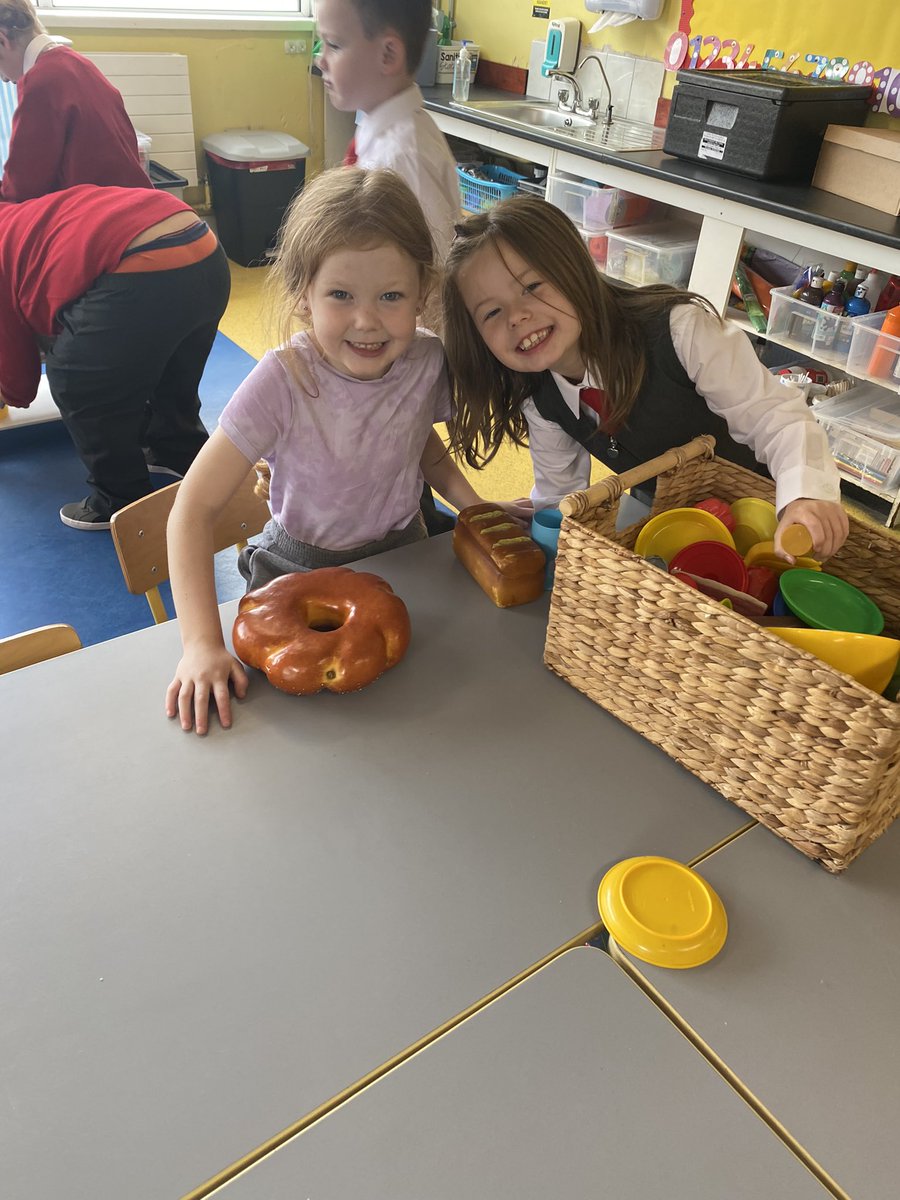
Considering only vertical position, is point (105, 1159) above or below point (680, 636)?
below

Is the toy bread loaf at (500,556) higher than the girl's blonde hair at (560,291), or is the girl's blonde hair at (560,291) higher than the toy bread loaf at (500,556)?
the girl's blonde hair at (560,291)

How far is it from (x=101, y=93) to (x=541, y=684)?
1.97m

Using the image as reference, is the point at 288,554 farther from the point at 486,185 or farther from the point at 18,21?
the point at 486,185

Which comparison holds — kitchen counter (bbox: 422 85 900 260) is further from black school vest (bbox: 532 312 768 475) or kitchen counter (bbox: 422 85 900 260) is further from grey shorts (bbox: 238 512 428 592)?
grey shorts (bbox: 238 512 428 592)

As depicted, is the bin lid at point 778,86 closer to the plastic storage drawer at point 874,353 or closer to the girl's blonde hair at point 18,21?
the plastic storage drawer at point 874,353

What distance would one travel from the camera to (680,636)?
29.0 inches

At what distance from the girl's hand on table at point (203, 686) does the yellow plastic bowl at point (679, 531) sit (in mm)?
440

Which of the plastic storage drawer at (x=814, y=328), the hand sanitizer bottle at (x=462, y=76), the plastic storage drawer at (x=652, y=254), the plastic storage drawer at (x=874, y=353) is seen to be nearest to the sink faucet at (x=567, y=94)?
the hand sanitizer bottle at (x=462, y=76)

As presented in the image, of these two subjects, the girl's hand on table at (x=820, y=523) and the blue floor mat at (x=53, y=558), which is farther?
the blue floor mat at (x=53, y=558)

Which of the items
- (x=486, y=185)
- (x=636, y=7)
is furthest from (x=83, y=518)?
(x=636, y=7)

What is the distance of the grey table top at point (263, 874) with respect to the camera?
54 centimetres

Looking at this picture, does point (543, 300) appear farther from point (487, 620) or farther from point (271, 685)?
point (271, 685)

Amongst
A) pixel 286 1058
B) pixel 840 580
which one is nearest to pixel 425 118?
pixel 840 580

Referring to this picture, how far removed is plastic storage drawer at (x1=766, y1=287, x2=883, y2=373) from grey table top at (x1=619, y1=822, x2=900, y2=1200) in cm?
202
